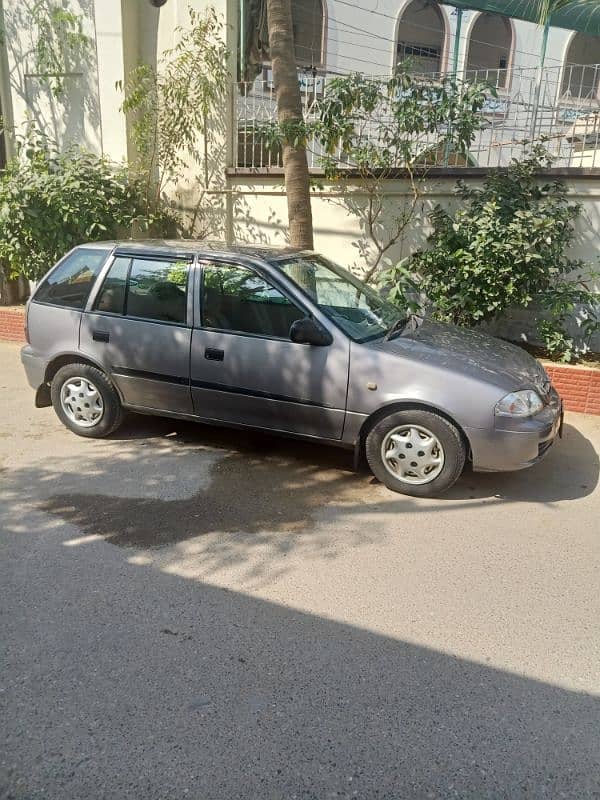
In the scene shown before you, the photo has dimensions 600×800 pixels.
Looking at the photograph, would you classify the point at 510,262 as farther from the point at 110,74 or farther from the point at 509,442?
the point at 110,74

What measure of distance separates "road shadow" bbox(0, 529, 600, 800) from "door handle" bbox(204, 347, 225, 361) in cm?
206

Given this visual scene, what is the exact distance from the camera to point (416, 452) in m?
4.47

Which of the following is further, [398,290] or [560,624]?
[398,290]

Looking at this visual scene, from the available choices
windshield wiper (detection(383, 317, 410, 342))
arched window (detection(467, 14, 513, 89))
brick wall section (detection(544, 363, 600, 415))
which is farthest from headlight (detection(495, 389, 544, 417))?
arched window (detection(467, 14, 513, 89))

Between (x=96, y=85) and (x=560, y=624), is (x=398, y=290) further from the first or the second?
(x=96, y=85)

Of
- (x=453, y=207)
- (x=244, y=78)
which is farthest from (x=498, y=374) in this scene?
(x=244, y=78)

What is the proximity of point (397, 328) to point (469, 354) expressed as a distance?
63 centimetres

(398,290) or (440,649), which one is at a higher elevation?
(398,290)

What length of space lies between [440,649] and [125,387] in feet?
11.1

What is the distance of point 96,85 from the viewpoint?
955cm

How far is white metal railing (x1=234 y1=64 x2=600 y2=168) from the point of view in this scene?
7.62 m

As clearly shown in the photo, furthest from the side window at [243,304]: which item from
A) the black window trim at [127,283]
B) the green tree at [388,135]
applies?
the green tree at [388,135]

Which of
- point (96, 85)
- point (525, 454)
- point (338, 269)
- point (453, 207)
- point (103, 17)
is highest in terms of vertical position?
point (103, 17)

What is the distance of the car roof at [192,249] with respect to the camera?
5.05 meters
